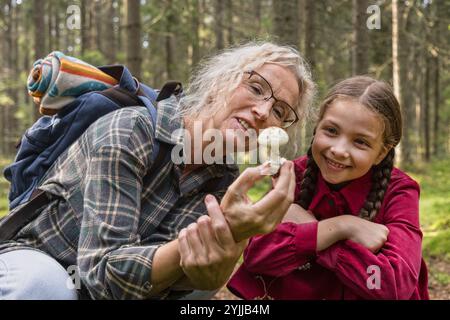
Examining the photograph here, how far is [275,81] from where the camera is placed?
220cm

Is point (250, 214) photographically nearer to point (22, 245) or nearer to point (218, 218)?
Answer: point (218, 218)

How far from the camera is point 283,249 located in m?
2.18

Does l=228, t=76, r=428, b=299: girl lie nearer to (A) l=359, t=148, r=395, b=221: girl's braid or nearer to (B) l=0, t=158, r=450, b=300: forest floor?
(A) l=359, t=148, r=395, b=221: girl's braid

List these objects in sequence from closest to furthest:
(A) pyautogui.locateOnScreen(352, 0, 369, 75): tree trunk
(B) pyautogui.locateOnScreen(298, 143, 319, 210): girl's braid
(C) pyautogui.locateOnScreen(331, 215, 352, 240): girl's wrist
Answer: (C) pyautogui.locateOnScreen(331, 215, 352, 240): girl's wrist
(B) pyautogui.locateOnScreen(298, 143, 319, 210): girl's braid
(A) pyautogui.locateOnScreen(352, 0, 369, 75): tree trunk

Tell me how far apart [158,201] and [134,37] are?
3.31 m

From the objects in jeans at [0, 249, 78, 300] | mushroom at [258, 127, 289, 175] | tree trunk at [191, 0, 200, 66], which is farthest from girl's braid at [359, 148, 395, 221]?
tree trunk at [191, 0, 200, 66]

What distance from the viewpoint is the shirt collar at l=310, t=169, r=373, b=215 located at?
2.30 m

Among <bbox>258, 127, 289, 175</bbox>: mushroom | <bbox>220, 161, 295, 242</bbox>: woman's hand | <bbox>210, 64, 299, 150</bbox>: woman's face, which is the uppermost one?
<bbox>210, 64, 299, 150</bbox>: woman's face

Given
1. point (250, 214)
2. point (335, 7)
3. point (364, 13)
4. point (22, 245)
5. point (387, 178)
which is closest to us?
point (250, 214)

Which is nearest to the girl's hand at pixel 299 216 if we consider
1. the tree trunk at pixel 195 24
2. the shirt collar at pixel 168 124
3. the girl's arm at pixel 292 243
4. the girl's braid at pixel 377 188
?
the girl's arm at pixel 292 243

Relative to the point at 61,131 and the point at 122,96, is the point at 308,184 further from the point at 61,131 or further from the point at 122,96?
the point at 61,131

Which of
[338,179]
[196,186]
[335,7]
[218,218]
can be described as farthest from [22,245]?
[335,7]

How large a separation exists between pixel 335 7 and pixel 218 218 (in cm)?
881

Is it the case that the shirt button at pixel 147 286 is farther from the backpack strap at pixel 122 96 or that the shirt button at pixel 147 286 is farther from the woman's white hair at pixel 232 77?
the backpack strap at pixel 122 96
